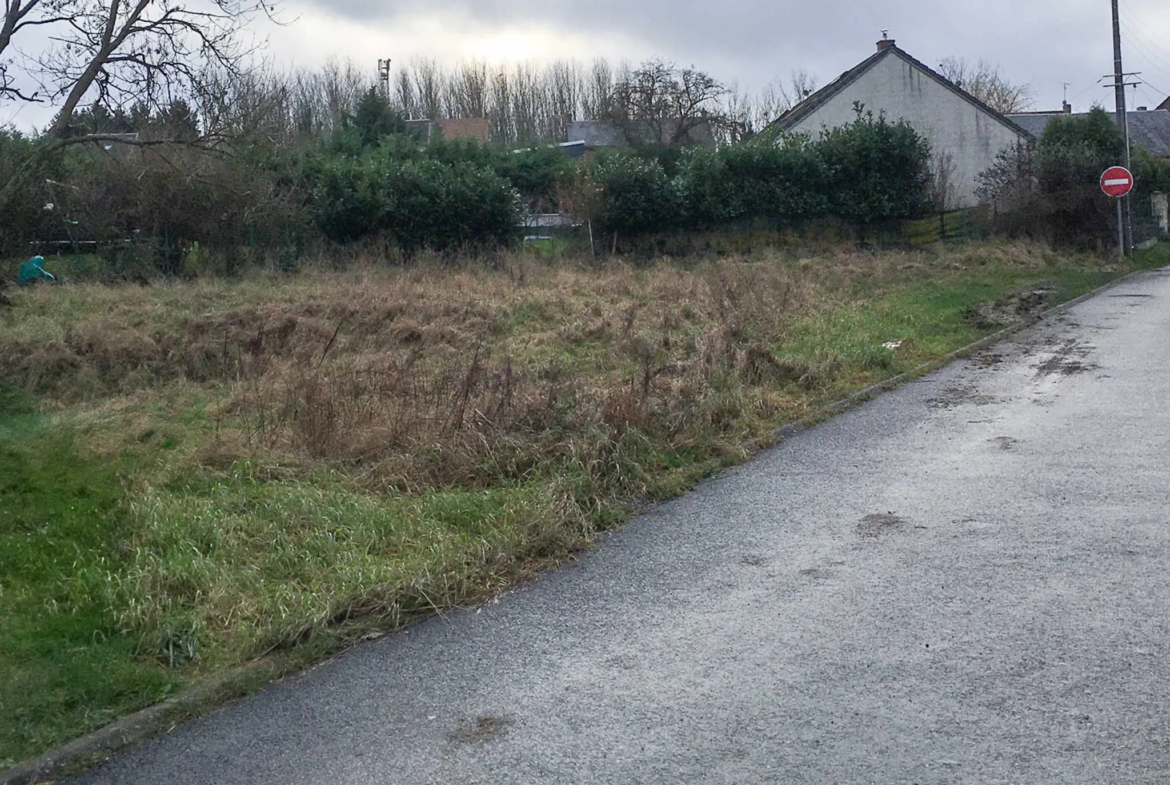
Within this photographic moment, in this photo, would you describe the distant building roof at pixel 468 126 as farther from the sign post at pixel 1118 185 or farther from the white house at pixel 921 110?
the sign post at pixel 1118 185

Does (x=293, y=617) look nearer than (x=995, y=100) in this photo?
Yes

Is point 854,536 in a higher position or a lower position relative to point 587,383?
lower

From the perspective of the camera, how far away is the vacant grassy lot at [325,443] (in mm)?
5973

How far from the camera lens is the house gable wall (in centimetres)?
3825

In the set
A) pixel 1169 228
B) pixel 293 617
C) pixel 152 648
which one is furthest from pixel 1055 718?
pixel 1169 228

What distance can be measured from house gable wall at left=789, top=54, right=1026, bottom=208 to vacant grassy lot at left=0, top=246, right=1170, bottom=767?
2065 cm

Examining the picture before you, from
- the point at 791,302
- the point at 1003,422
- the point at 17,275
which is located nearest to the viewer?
the point at 1003,422

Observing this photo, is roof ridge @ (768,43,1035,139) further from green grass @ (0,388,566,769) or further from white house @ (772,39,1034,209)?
green grass @ (0,388,566,769)

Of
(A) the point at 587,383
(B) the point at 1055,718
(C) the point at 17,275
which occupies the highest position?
(C) the point at 17,275

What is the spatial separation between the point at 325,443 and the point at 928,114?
34.2m

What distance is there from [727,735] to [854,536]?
124 inches

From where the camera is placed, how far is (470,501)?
313 inches

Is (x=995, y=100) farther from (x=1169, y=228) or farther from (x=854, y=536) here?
(x=854, y=536)

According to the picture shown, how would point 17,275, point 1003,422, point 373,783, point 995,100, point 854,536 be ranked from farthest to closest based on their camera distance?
point 995,100 < point 17,275 < point 1003,422 < point 854,536 < point 373,783
